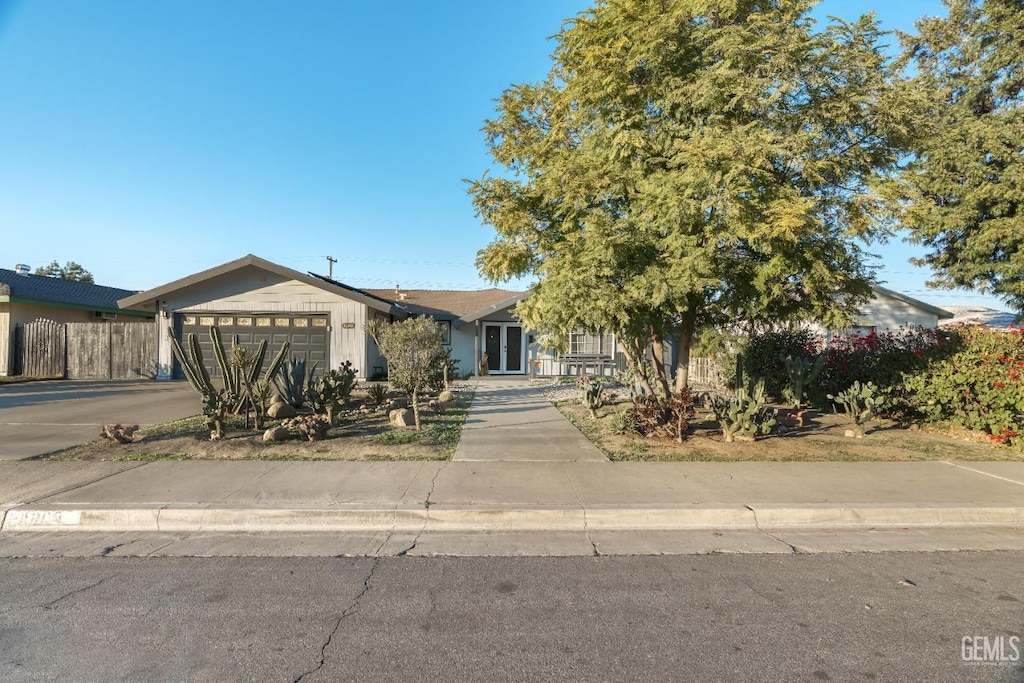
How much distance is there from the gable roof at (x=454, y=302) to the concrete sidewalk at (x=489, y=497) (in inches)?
526

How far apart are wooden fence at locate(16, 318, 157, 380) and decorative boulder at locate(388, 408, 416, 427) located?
41.0 feet

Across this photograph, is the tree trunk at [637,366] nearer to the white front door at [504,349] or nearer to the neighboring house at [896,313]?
the white front door at [504,349]

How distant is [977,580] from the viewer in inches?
163

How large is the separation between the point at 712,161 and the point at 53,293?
2491 centimetres

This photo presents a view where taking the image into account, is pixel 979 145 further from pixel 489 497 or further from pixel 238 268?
pixel 238 268

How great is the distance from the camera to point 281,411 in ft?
34.3

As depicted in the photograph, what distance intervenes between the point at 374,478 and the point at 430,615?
3.03m

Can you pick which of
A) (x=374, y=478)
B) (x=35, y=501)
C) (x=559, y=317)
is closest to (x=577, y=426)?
(x=559, y=317)

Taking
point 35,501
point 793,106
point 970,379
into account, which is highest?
point 793,106

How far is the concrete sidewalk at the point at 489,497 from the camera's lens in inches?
206

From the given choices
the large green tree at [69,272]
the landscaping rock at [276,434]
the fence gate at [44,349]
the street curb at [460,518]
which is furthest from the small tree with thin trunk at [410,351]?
the large green tree at [69,272]

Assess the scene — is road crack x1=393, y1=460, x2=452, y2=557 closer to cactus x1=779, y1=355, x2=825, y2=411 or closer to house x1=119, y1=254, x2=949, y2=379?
cactus x1=779, y1=355, x2=825, y2=411

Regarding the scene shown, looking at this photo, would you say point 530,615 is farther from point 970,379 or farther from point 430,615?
point 970,379

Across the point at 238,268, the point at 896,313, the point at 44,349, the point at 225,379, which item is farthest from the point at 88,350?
the point at 896,313
